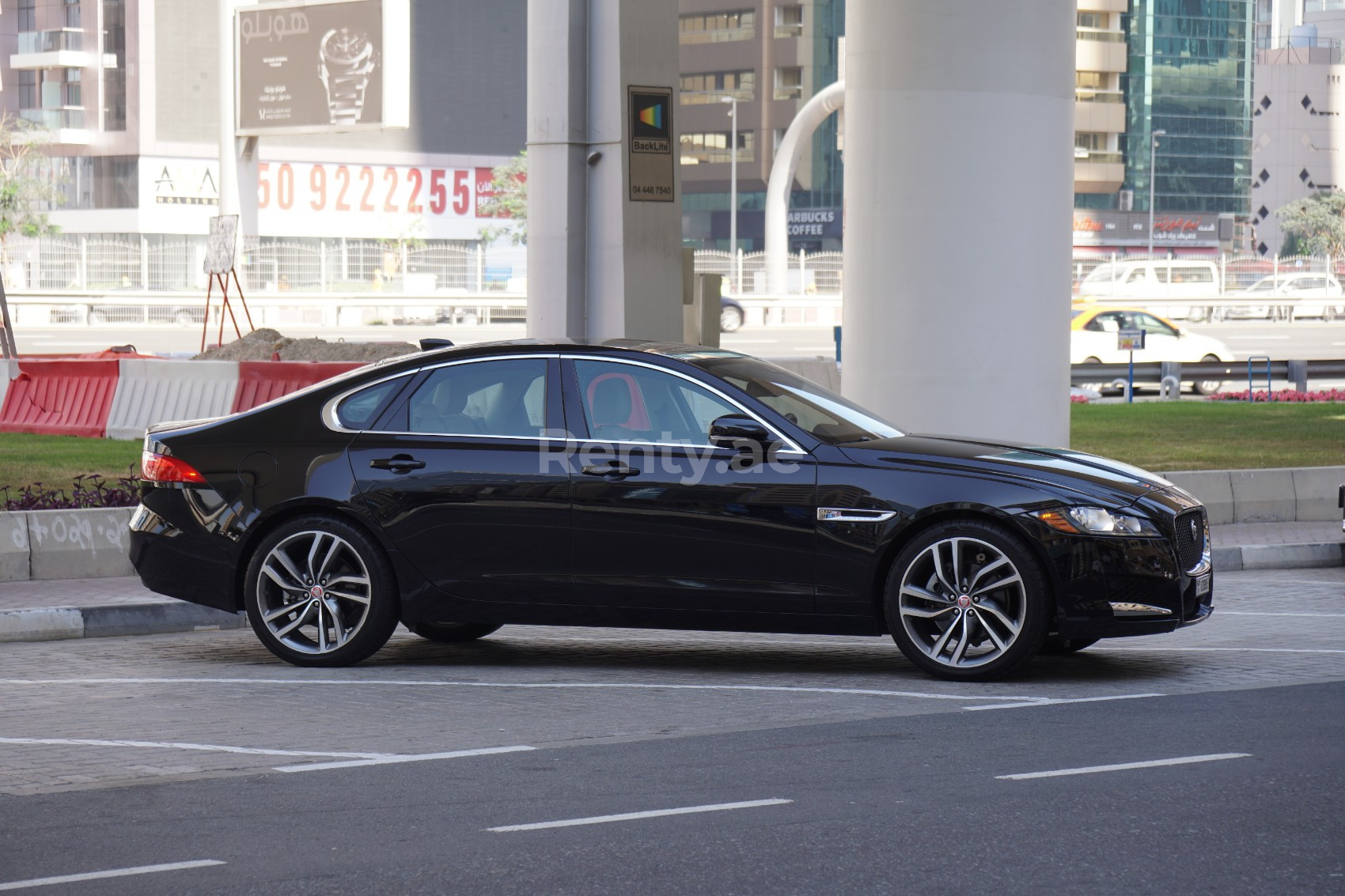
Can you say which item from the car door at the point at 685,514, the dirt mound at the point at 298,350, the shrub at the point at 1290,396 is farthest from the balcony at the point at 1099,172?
the car door at the point at 685,514

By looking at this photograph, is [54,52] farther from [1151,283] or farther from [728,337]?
[1151,283]

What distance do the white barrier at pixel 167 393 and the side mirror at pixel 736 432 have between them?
9972mm

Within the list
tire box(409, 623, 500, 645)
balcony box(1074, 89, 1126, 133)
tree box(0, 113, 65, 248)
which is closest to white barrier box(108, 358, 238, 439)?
tire box(409, 623, 500, 645)

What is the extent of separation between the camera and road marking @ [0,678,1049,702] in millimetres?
8047

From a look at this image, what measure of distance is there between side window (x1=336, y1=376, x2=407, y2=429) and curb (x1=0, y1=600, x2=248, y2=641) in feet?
5.38

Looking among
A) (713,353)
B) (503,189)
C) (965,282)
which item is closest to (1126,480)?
(713,353)

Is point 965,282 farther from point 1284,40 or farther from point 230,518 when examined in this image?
point 1284,40

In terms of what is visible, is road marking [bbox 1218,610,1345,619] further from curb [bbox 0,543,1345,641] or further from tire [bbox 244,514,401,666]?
curb [bbox 0,543,1345,641]

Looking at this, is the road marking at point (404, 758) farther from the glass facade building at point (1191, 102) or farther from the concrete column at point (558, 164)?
Answer: the glass facade building at point (1191, 102)

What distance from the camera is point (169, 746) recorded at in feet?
23.0

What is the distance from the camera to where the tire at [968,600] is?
799cm

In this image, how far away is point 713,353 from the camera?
355 inches

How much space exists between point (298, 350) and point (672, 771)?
16.2 meters

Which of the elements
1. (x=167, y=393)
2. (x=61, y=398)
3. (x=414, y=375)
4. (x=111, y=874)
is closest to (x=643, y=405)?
(x=414, y=375)
